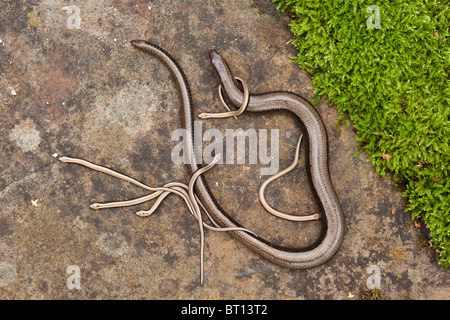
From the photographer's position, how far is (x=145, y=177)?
400 centimetres

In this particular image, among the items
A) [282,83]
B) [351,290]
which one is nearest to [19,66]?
[282,83]

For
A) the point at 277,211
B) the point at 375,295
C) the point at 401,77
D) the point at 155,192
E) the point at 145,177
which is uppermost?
the point at 401,77

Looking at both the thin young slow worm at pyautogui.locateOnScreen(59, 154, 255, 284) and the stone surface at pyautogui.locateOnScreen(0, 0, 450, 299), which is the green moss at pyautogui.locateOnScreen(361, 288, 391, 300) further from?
the thin young slow worm at pyautogui.locateOnScreen(59, 154, 255, 284)

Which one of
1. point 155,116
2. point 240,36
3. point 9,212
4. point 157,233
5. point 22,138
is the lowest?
point 157,233

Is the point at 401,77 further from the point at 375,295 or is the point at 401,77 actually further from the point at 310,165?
the point at 375,295

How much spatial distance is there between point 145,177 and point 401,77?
3.18 m

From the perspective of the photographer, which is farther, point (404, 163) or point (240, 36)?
point (240, 36)

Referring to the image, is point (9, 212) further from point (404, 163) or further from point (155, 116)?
point (404, 163)

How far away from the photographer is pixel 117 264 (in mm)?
3951

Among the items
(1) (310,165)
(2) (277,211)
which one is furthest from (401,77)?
(2) (277,211)

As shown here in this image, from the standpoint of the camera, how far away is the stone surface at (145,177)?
3.96m

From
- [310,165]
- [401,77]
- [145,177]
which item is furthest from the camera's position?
[145,177]
